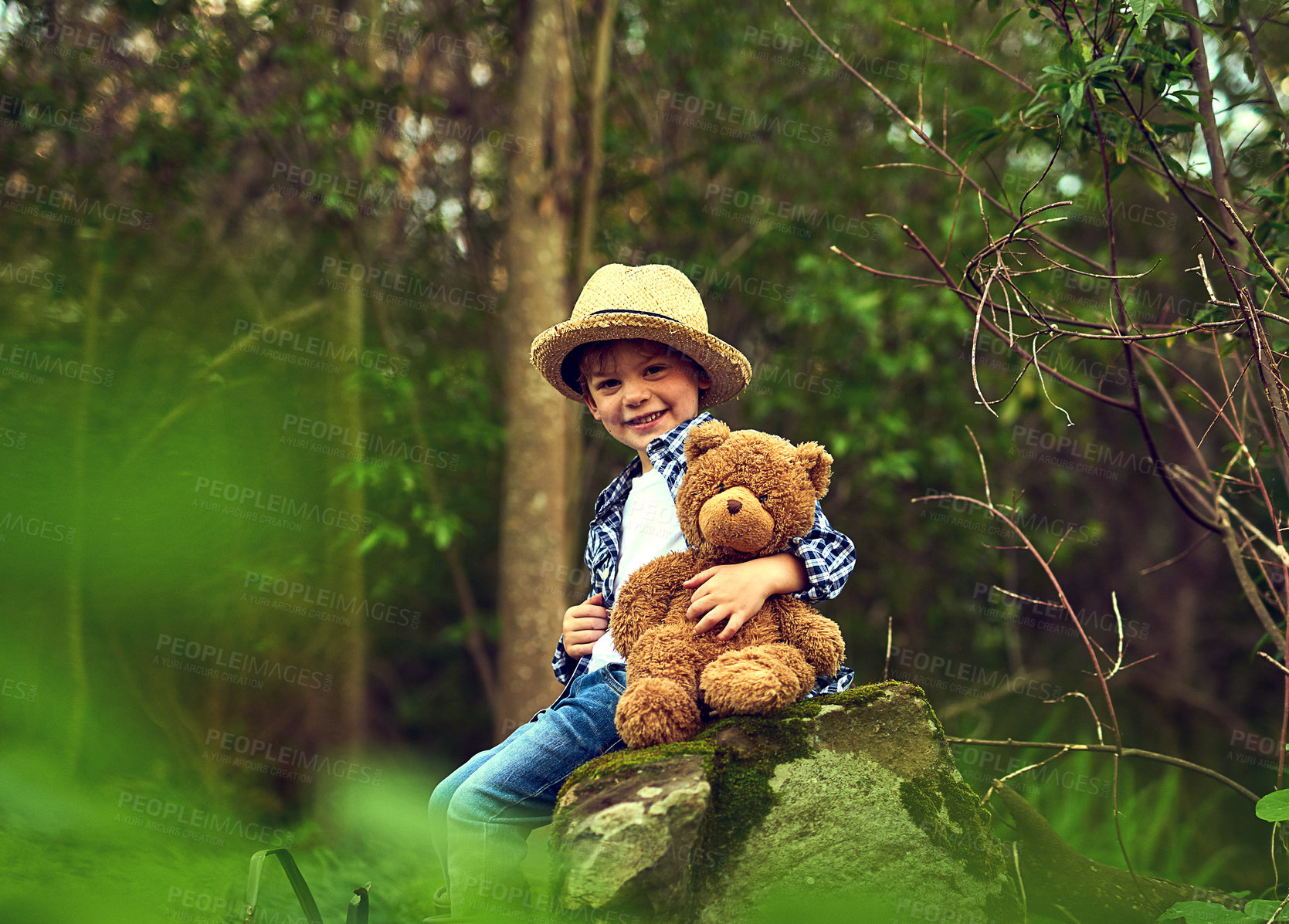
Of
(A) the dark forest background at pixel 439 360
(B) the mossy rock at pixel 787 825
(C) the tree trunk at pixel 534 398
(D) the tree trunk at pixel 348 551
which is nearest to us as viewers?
(B) the mossy rock at pixel 787 825

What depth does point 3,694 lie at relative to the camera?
3.10 m

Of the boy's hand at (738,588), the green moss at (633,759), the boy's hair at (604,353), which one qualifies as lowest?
the green moss at (633,759)

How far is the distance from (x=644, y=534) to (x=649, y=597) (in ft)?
0.89

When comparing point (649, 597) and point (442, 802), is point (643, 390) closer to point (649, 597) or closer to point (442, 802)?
point (649, 597)

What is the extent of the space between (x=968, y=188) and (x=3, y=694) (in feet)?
18.1

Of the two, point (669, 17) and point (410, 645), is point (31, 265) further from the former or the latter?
point (669, 17)

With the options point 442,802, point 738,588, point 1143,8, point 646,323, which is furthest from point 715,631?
point 1143,8

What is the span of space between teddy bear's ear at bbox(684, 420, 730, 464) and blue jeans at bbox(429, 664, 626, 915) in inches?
23.0

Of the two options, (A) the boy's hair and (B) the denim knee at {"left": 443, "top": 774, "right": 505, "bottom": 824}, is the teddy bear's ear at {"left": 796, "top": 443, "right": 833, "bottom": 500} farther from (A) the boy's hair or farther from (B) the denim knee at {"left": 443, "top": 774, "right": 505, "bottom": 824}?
(B) the denim knee at {"left": 443, "top": 774, "right": 505, "bottom": 824}

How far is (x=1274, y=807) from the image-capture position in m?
1.97

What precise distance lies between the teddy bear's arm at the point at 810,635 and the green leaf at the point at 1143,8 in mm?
1510

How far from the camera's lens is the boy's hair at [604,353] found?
2436 millimetres

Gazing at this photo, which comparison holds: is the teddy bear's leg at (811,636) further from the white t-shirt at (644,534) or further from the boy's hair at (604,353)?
the boy's hair at (604,353)

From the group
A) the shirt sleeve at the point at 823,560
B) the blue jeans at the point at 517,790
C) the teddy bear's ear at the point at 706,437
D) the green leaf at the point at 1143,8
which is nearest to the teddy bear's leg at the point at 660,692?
the blue jeans at the point at 517,790
